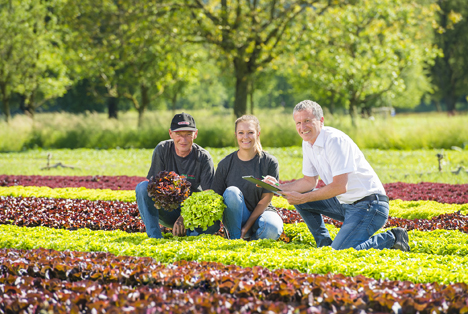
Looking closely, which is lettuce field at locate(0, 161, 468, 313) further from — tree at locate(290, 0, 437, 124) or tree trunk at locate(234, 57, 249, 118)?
tree at locate(290, 0, 437, 124)

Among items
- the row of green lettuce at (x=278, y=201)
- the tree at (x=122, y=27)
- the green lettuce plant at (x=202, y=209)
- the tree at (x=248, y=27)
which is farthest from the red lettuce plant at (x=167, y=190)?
the tree at (x=122, y=27)

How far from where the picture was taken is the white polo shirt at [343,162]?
413 centimetres

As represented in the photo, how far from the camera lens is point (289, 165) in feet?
41.9

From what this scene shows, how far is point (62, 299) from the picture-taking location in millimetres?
2725

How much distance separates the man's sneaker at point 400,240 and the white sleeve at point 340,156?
0.86 meters

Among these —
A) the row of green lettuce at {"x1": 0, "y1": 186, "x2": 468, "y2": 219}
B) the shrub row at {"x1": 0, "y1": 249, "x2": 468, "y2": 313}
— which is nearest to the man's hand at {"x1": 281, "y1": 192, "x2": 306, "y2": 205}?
the shrub row at {"x1": 0, "y1": 249, "x2": 468, "y2": 313}

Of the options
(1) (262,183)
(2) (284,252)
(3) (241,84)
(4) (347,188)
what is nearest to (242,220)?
(1) (262,183)

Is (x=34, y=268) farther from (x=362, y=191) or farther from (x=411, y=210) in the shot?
(x=411, y=210)

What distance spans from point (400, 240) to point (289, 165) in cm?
842

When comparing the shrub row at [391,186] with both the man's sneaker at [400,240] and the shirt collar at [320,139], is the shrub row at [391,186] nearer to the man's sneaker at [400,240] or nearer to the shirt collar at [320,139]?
the man's sneaker at [400,240]

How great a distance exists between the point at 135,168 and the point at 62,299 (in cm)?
1025

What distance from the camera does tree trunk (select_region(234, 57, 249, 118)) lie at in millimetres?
17422

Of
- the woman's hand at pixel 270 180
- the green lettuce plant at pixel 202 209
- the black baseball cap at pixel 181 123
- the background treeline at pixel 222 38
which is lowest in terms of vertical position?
the green lettuce plant at pixel 202 209

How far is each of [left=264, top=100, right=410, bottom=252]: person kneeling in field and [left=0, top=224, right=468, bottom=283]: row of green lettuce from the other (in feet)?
A: 1.13
